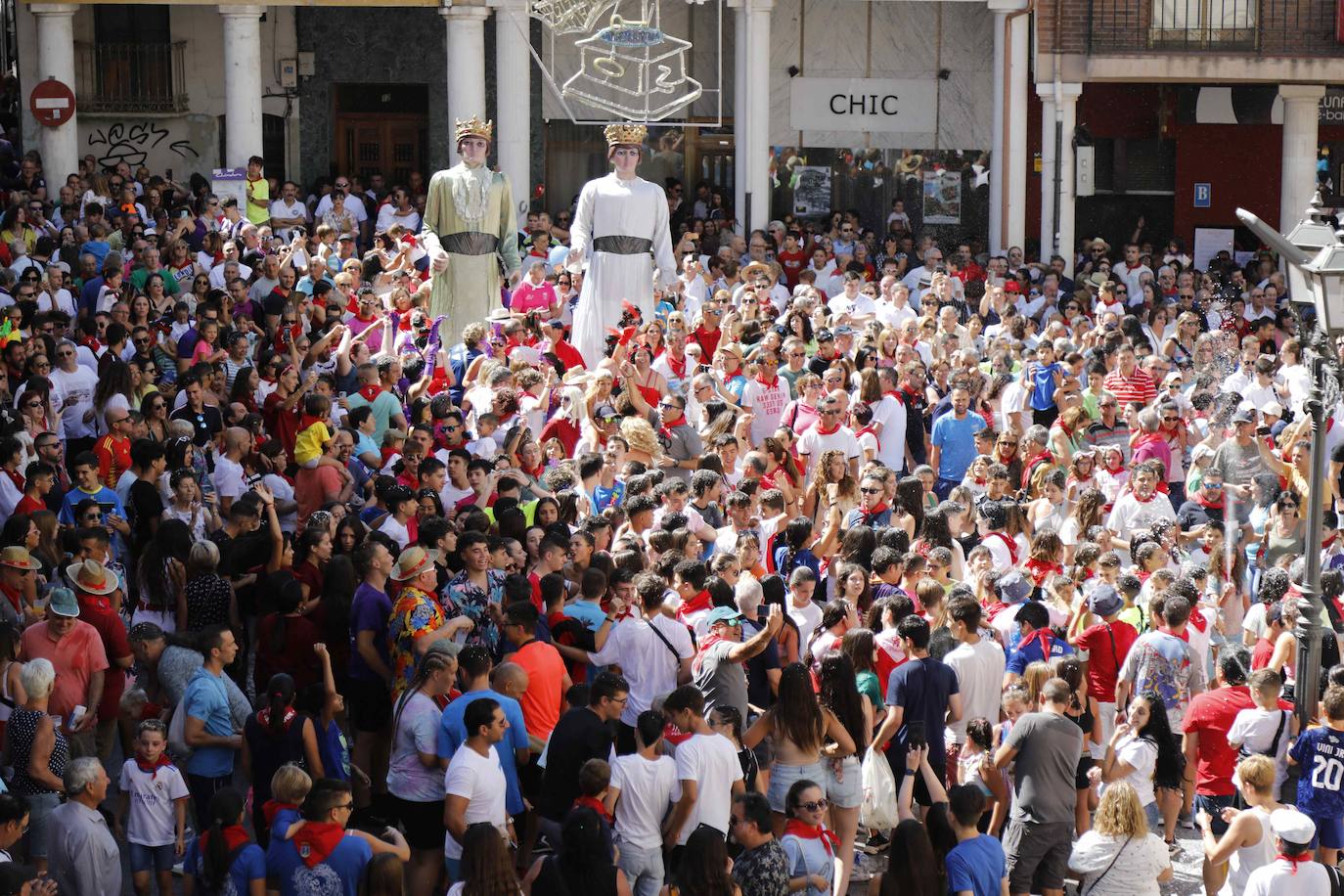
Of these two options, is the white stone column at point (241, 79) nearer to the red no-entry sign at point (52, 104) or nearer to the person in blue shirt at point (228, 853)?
the red no-entry sign at point (52, 104)

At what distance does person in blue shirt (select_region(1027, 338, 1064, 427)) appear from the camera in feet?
48.6

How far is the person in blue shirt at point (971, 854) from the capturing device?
753cm

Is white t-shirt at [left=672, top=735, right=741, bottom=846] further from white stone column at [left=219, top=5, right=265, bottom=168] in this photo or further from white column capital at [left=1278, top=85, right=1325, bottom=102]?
white column capital at [left=1278, top=85, right=1325, bottom=102]

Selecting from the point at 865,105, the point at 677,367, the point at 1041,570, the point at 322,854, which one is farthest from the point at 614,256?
the point at 865,105

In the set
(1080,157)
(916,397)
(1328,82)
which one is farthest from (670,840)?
(1328,82)

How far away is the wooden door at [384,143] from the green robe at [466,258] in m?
11.3

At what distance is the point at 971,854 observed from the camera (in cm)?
757

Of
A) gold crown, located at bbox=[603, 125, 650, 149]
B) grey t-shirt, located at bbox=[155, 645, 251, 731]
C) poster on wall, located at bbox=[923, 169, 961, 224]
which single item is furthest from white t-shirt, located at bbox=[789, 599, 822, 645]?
poster on wall, located at bbox=[923, 169, 961, 224]

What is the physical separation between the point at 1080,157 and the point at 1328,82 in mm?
3432

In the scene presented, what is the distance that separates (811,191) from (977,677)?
61.2 feet

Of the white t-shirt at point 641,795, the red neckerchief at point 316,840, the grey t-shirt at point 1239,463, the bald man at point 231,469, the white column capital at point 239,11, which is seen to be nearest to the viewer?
the red neckerchief at point 316,840

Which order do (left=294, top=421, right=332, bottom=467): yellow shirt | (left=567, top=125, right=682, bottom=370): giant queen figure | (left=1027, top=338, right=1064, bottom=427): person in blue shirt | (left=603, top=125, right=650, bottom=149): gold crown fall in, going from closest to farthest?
1. (left=294, top=421, right=332, bottom=467): yellow shirt
2. (left=1027, top=338, right=1064, bottom=427): person in blue shirt
3. (left=603, top=125, right=650, bottom=149): gold crown
4. (left=567, top=125, right=682, bottom=370): giant queen figure

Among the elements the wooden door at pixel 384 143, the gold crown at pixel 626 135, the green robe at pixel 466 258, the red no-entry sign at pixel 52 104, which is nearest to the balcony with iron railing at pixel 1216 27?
the wooden door at pixel 384 143

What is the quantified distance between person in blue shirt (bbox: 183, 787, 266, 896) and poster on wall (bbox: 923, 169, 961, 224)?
67.9 ft
